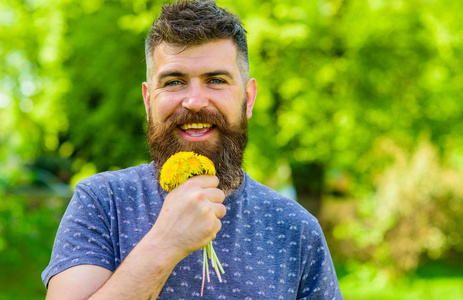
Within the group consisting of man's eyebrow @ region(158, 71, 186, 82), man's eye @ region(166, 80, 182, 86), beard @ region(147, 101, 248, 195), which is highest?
man's eyebrow @ region(158, 71, 186, 82)

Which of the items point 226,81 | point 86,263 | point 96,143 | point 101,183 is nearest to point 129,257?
point 86,263

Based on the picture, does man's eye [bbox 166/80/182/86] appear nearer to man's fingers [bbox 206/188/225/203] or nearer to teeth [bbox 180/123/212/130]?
teeth [bbox 180/123/212/130]

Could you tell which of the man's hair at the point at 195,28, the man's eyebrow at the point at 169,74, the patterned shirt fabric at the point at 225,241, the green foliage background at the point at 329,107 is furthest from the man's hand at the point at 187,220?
the green foliage background at the point at 329,107

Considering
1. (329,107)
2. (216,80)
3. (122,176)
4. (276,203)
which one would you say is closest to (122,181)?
(122,176)

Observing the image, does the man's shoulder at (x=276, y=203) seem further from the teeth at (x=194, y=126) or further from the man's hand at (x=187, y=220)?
the man's hand at (x=187, y=220)

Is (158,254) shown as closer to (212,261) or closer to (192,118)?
(212,261)

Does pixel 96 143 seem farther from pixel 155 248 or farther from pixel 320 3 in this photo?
pixel 155 248

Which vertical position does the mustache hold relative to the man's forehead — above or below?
below

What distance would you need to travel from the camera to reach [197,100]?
2057 mm

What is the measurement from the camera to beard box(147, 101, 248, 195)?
209 cm

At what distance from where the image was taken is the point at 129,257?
1.65 metres

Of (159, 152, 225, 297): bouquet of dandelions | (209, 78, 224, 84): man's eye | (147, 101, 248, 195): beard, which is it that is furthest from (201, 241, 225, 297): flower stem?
(209, 78, 224, 84): man's eye

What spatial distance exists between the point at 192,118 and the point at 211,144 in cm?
16

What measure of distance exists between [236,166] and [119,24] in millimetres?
8587
